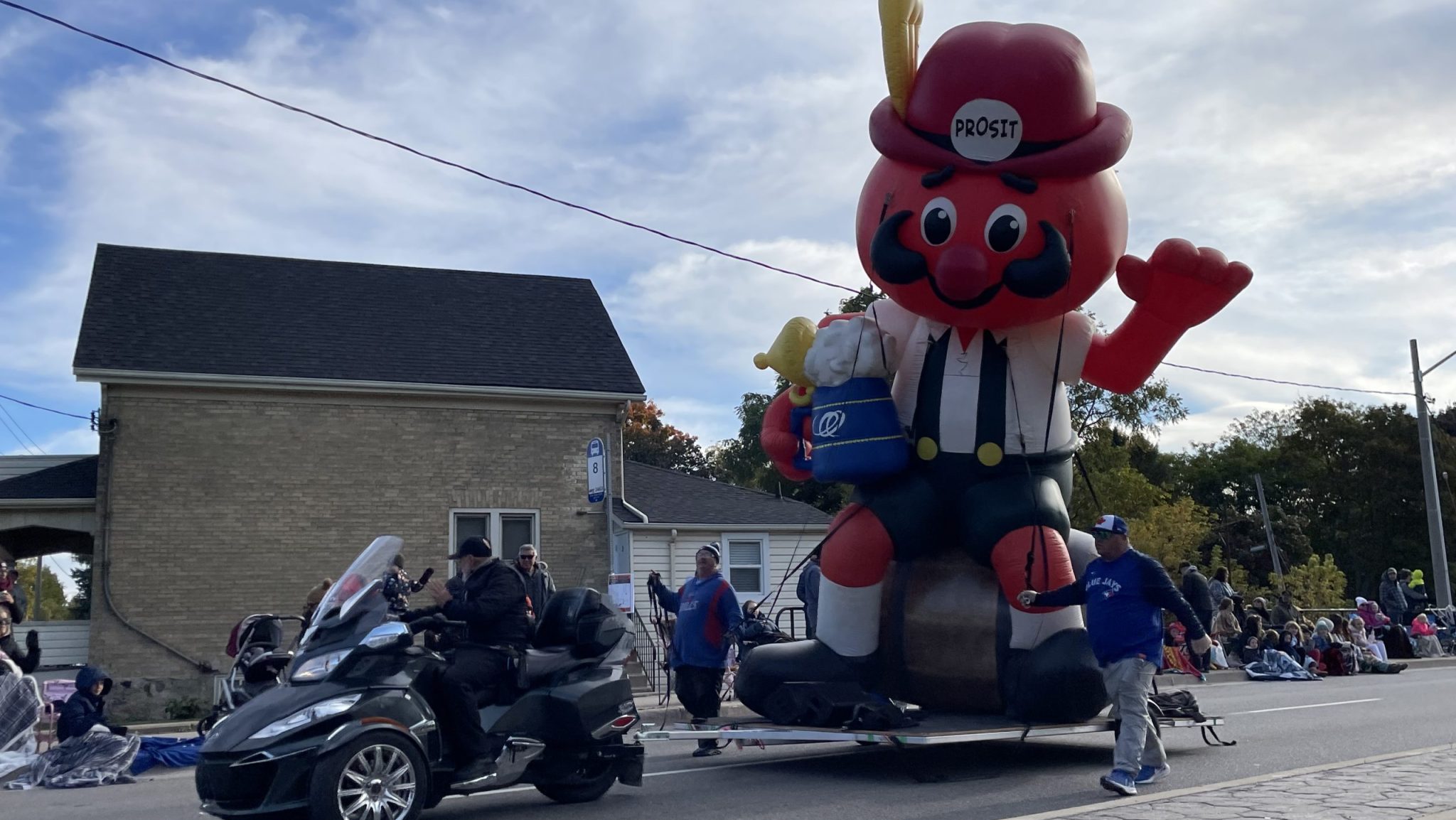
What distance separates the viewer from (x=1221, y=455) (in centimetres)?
6519

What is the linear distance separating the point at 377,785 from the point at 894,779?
148 inches

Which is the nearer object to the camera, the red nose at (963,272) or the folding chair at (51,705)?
the red nose at (963,272)

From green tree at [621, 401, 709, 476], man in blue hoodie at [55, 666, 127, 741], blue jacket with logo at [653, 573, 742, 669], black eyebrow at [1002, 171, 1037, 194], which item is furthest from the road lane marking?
green tree at [621, 401, 709, 476]

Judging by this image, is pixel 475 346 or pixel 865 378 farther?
pixel 475 346

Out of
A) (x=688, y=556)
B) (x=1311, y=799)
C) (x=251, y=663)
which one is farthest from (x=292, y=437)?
(x=1311, y=799)

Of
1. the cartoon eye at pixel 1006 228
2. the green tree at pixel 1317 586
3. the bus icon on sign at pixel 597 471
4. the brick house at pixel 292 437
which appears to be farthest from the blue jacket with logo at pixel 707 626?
the green tree at pixel 1317 586

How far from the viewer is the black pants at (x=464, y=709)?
7250 millimetres

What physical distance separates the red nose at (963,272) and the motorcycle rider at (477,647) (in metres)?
3.75

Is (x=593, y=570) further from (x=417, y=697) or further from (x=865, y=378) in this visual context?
(x=417, y=697)

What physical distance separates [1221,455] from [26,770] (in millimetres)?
62043

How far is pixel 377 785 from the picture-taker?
668cm

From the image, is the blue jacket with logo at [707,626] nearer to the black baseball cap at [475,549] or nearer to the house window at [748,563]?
the black baseball cap at [475,549]

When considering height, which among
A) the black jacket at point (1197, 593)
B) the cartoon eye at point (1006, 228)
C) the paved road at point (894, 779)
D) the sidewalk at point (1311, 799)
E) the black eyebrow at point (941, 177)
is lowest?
the paved road at point (894, 779)

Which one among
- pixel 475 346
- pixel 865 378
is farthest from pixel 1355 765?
pixel 475 346
